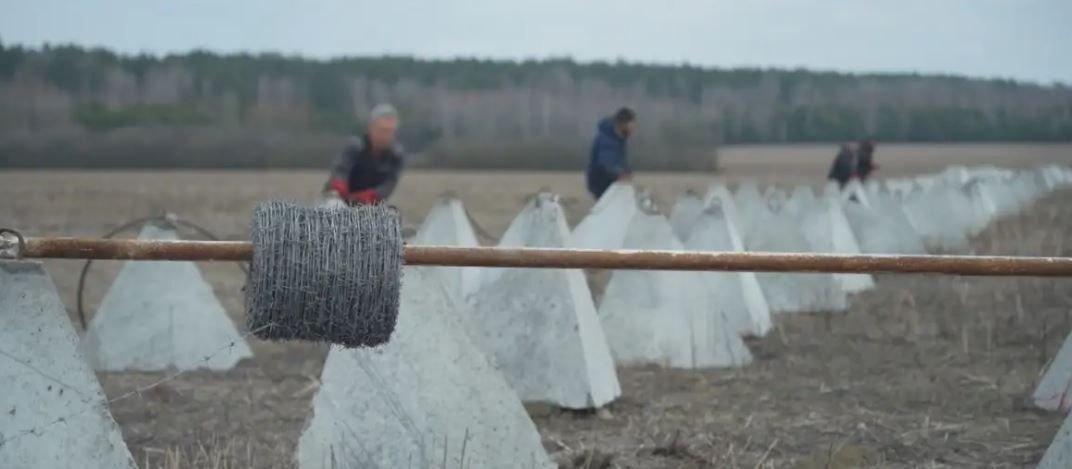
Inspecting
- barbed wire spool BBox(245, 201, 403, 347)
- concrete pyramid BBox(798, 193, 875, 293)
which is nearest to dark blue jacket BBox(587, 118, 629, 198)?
concrete pyramid BBox(798, 193, 875, 293)

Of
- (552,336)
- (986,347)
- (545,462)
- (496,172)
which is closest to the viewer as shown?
(545,462)

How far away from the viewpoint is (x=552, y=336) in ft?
25.9

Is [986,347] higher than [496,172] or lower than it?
higher

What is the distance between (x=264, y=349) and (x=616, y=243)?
99.7 inches

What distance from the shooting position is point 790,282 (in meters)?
12.6

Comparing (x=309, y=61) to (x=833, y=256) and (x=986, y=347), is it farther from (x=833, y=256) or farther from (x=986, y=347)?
(x=833, y=256)

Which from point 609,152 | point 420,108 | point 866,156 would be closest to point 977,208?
point 866,156

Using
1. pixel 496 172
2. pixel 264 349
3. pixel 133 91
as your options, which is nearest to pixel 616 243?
pixel 264 349

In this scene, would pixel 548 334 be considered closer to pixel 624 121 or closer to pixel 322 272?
pixel 322 272

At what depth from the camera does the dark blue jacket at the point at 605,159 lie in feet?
45.1

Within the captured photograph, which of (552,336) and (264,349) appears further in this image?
(264,349)

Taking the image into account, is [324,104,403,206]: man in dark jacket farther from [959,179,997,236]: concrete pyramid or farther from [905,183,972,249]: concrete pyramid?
[959,179,997,236]: concrete pyramid

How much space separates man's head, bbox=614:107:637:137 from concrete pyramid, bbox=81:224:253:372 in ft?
16.7

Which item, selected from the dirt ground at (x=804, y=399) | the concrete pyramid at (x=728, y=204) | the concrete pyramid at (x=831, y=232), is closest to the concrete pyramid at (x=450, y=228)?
the dirt ground at (x=804, y=399)
